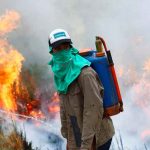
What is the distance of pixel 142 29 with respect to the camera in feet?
40.5

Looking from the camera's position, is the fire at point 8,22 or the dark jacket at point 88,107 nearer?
the dark jacket at point 88,107

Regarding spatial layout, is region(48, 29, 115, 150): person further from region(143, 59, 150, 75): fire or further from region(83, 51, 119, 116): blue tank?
region(143, 59, 150, 75): fire

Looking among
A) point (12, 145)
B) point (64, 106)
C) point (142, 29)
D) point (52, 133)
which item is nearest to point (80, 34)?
point (142, 29)

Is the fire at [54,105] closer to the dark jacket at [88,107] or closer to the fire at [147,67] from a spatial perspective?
the fire at [147,67]

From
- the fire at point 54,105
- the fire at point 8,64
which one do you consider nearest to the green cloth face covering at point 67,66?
the fire at point 8,64

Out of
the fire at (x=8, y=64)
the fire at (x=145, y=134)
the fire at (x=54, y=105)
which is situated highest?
the fire at (x=8, y=64)

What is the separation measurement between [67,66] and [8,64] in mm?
6824

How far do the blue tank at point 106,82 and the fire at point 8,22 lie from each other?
292 inches

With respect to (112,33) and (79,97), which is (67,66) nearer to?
(79,97)

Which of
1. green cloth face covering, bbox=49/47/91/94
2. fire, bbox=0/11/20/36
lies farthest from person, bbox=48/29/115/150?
fire, bbox=0/11/20/36

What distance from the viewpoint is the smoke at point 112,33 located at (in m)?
11.6

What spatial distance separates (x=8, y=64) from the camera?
10.4 m

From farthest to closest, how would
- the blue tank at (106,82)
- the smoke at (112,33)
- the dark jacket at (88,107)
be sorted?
the smoke at (112,33) → the blue tank at (106,82) → the dark jacket at (88,107)

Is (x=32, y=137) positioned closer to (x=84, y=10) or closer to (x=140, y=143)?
(x=140, y=143)
